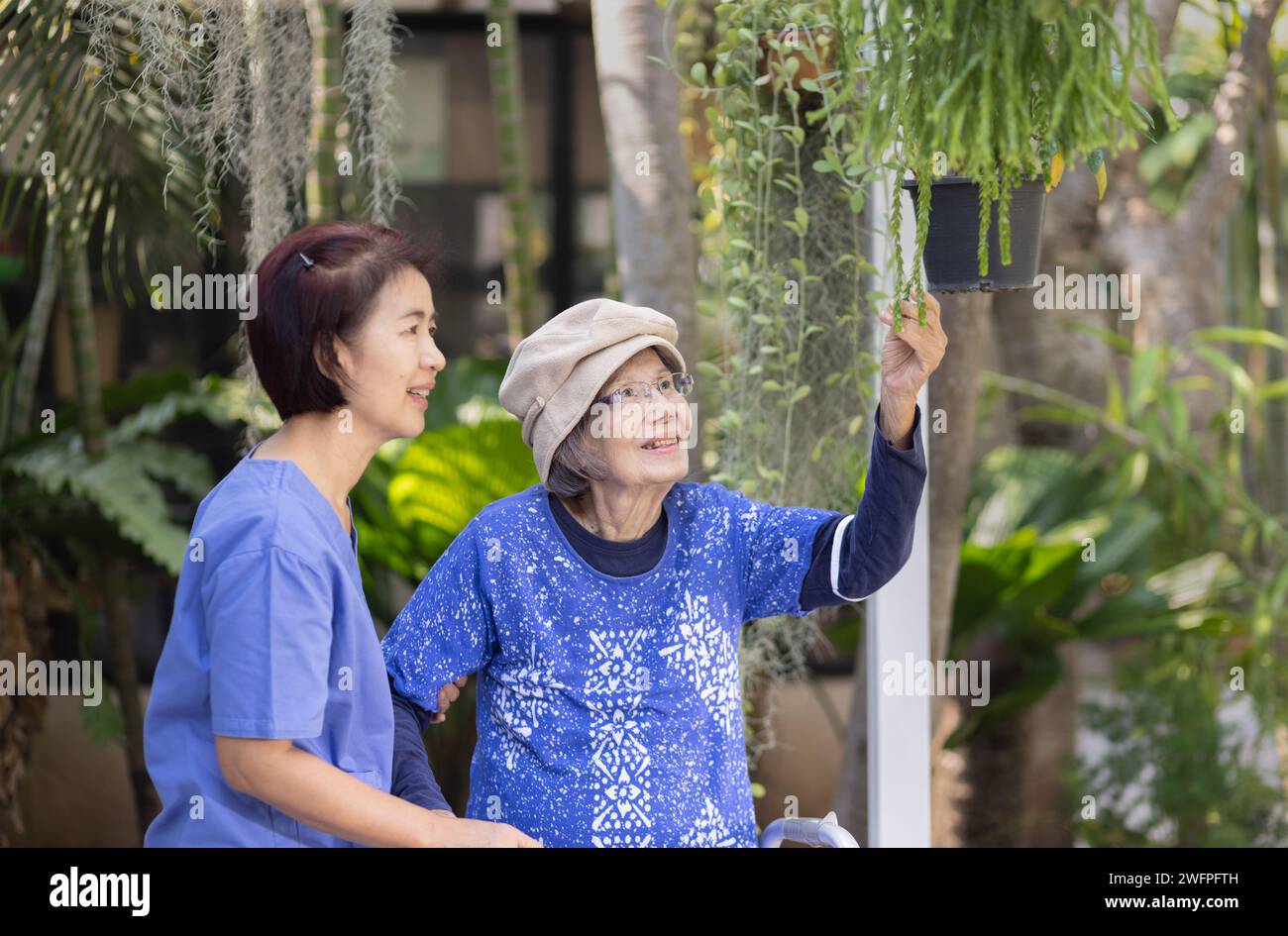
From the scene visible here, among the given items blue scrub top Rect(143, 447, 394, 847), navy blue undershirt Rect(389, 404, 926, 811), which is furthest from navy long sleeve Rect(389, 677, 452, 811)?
blue scrub top Rect(143, 447, 394, 847)

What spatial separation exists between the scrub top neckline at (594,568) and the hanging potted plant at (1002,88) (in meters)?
0.49

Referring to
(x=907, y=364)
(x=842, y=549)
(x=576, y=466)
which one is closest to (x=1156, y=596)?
(x=842, y=549)

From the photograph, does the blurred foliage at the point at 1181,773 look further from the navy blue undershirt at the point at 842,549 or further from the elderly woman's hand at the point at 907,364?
the elderly woman's hand at the point at 907,364

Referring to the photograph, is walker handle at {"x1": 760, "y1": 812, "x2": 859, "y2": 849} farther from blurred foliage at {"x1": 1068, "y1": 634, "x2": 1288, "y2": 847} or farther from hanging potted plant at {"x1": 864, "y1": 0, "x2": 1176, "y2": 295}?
blurred foliage at {"x1": 1068, "y1": 634, "x2": 1288, "y2": 847}

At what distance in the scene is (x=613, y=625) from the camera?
1.77 meters

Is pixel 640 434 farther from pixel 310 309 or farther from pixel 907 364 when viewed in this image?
pixel 310 309

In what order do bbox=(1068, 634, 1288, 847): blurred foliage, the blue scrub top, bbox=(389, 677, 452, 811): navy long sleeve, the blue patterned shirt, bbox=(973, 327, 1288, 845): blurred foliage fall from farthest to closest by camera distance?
bbox=(1068, 634, 1288, 847): blurred foliage
bbox=(973, 327, 1288, 845): blurred foliage
the blue patterned shirt
bbox=(389, 677, 452, 811): navy long sleeve
the blue scrub top

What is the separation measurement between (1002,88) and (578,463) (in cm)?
73

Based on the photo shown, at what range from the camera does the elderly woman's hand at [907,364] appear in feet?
5.45

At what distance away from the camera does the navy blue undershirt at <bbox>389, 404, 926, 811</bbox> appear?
1702 mm

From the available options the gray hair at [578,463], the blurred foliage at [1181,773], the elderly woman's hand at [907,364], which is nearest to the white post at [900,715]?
the elderly woman's hand at [907,364]

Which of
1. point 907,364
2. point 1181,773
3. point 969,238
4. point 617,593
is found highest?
point 969,238

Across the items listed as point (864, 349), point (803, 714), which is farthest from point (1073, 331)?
point (864, 349)

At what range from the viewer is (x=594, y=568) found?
181cm
